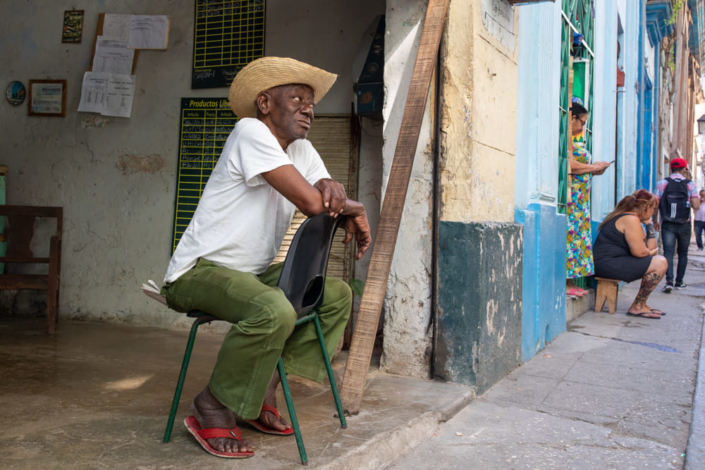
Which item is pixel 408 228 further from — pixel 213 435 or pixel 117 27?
pixel 117 27

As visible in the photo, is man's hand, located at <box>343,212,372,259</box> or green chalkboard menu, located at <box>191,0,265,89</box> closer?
man's hand, located at <box>343,212,372,259</box>

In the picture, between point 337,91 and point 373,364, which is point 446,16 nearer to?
point 337,91

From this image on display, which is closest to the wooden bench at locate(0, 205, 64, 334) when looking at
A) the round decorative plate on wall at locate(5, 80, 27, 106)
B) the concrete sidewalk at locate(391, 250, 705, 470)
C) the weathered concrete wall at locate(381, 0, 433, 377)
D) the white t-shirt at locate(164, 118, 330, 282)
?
the round decorative plate on wall at locate(5, 80, 27, 106)

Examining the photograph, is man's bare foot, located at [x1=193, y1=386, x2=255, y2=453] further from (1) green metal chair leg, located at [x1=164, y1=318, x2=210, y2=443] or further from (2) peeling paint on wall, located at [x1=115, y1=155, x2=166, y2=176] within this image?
(2) peeling paint on wall, located at [x1=115, y1=155, x2=166, y2=176]

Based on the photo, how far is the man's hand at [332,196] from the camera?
2311 millimetres

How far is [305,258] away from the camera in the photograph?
7.63ft

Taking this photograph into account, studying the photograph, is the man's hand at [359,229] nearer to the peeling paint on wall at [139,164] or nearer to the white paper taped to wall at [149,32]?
the peeling paint on wall at [139,164]

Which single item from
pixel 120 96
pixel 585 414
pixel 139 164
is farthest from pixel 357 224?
pixel 120 96

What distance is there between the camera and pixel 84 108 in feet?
17.5

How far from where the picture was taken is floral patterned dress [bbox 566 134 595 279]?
6246 millimetres

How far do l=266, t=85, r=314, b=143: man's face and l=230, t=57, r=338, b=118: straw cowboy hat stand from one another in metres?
0.03

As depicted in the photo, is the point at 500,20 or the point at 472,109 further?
the point at 500,20

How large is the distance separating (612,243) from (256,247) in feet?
17.6

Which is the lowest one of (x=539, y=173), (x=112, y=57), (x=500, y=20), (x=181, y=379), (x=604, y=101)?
(x=181, y=379)
